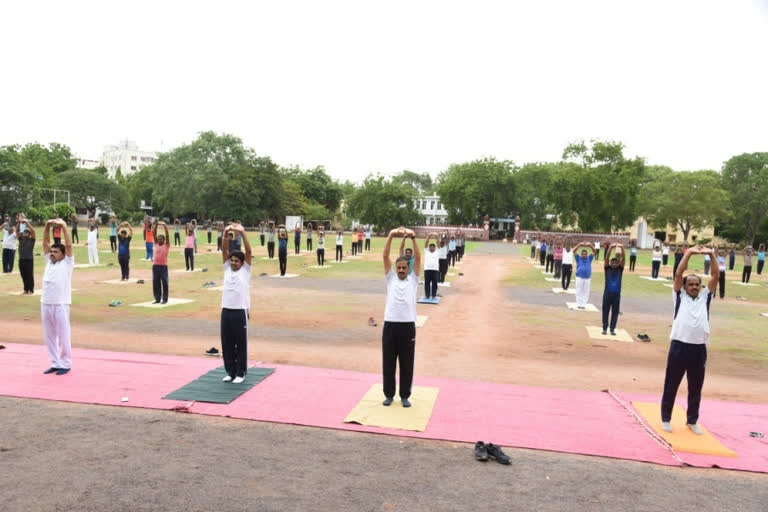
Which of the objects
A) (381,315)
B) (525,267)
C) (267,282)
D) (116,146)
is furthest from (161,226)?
(116,146)

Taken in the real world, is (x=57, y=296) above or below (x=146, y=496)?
above

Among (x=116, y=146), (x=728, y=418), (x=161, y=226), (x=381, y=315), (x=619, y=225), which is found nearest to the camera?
(x=728, y=418)

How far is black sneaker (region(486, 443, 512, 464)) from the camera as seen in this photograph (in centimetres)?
563

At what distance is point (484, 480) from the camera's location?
17.3ft

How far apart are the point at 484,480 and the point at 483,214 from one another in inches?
3085

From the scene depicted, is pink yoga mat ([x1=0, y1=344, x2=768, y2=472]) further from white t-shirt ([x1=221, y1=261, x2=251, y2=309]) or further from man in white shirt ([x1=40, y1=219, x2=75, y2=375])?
white t-shirt ([x1=221, y1=261, x2=251, y2=309])

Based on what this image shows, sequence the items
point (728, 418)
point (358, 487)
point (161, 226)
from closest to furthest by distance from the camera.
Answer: point (358, 487)
point (728, 418)
point (161, 226)

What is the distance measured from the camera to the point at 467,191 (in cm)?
7856

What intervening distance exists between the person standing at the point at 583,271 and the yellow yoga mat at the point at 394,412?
9.27m

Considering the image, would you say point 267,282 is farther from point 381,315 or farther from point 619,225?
point 619,225

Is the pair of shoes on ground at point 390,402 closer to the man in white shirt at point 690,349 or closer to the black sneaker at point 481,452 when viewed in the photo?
the black sneaker at point 481,452

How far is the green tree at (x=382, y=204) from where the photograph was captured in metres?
77.4

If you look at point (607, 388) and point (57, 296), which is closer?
point (57, 296)

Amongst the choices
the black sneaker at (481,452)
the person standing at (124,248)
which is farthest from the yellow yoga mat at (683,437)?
the person standing at (124,248)
